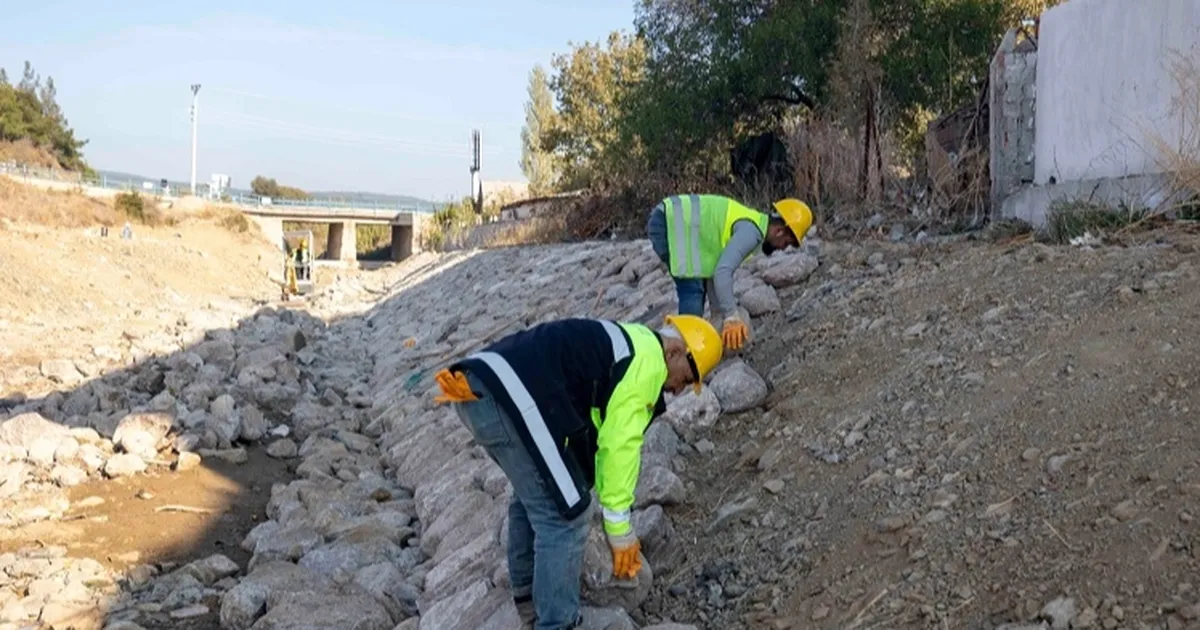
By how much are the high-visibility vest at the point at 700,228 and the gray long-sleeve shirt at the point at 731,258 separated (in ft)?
0.25

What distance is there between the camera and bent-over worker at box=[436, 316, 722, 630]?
3.39 metres

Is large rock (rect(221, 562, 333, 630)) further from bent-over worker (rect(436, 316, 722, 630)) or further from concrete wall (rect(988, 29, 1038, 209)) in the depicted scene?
concrete wall (rect(988, 29, 1038, 209))

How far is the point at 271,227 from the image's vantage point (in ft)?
161

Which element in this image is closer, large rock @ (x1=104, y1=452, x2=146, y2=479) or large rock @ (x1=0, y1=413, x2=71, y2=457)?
large rock @ (x1=104, y1=452, x2=146, y2=479)

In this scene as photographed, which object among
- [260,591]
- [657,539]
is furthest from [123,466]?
[657,539]

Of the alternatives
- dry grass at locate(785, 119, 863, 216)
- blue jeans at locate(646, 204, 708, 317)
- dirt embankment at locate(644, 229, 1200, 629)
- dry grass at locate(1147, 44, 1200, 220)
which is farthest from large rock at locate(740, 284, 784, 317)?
dry grass at locate(785, 119, 863, 216)

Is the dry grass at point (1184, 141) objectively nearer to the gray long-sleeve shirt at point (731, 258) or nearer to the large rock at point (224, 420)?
the gray long-sleeve shirt at point (731, 258)

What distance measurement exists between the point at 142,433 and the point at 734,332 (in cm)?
541

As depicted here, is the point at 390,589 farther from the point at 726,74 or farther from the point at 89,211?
the point at 89,211

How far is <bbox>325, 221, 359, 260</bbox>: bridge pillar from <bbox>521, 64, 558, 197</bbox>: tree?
13.7 m

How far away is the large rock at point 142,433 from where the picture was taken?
815cm

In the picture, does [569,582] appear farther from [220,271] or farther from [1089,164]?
[220,271]

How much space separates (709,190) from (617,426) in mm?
9831

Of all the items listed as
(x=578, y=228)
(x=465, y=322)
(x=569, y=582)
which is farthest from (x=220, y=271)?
(x=569, y=582)
